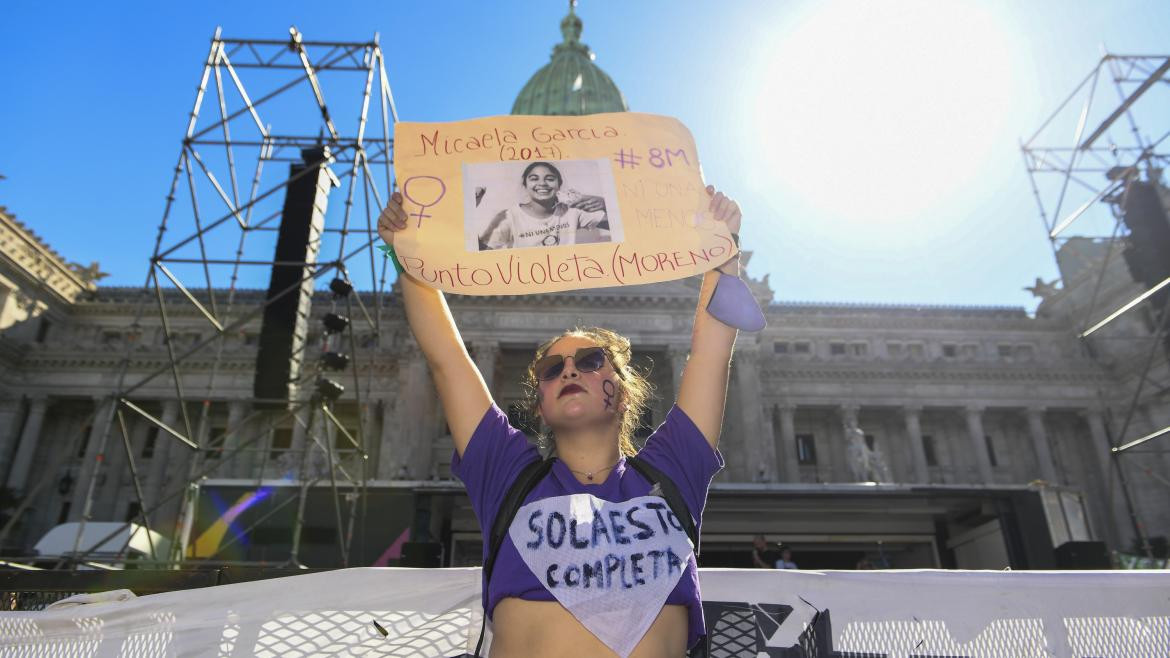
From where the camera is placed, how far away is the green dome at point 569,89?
50500 mm

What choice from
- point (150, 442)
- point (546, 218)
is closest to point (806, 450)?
point (150, 442)

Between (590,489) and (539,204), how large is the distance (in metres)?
1.50

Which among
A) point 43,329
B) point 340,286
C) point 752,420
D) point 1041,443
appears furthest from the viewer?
point 43,329

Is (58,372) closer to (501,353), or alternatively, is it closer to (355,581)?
(501,353)

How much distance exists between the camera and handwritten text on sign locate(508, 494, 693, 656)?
6.97ft

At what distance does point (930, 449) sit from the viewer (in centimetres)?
4512

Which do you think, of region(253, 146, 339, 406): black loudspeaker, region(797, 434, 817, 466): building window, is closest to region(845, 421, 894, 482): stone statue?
region(797, 434, 817, 466): building window

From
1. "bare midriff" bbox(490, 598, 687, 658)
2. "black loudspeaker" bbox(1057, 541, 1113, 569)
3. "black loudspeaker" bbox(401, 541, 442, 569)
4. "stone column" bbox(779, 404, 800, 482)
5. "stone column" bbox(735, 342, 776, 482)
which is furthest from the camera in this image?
"stone column" bbox(779, 404, 800, 482)

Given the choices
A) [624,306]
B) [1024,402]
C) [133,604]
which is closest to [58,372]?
[624,306]

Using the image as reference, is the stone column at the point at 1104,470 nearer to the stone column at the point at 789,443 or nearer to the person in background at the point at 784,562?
the stone column at the point at 789,443

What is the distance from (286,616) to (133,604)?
71cm

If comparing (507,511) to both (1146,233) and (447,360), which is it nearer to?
(447,360)

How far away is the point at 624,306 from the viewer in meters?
38.5

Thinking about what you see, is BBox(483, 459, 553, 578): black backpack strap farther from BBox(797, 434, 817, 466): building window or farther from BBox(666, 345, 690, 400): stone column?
BBox(797, 434, 817, 466): building window
